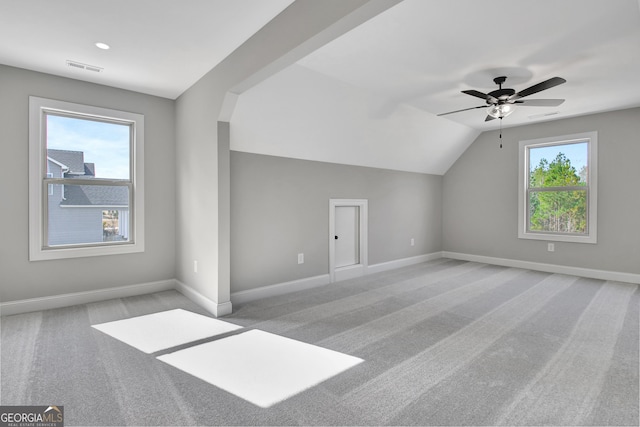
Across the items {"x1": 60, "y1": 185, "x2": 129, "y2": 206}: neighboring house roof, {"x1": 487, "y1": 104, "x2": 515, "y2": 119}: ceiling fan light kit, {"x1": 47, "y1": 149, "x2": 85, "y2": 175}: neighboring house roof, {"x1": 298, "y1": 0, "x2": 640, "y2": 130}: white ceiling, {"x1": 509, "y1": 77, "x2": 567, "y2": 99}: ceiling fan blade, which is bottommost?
{"x1": 60, "y1": 185, "x2": 129, "y2": 206}: neighboring house roof

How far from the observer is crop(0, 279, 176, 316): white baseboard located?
3.11m

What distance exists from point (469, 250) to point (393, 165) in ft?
8.05

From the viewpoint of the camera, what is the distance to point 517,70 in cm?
328

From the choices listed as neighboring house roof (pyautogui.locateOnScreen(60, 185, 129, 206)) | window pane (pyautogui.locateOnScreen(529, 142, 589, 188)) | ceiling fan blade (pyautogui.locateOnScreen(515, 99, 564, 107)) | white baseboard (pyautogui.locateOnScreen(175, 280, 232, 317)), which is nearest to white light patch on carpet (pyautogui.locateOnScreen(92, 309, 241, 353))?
white baseboard (pyautogui.locateOnScreen(175, 280, 232, 317))

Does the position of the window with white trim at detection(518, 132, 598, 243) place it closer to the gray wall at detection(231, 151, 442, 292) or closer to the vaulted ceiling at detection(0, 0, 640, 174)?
the vaulted ceiling at detection(0, 0, 640, 174)

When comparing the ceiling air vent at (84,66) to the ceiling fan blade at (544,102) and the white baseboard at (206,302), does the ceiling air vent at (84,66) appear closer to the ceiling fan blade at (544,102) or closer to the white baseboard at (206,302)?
the white baseboard at (206,302)

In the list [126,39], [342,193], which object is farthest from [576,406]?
[126,39]

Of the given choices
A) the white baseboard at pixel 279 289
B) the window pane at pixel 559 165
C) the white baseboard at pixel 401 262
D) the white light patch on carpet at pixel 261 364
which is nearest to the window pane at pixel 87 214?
the white baseboard at pixel 279 289

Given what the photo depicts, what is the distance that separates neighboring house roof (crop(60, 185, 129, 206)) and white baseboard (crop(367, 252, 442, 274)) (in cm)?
362

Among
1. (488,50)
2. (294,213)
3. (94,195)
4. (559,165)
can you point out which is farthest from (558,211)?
(94,195)

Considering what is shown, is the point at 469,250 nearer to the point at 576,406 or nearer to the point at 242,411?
the point at 576,406

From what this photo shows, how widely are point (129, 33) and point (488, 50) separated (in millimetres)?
3066

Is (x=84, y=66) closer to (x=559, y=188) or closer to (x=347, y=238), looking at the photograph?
(x=347, y=238)

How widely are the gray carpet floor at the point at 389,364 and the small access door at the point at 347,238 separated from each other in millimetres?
904
